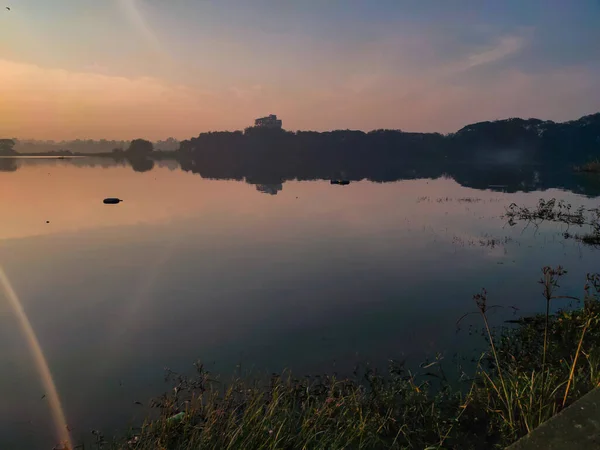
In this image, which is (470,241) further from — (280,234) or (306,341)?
(306,341)

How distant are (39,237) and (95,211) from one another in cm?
1334

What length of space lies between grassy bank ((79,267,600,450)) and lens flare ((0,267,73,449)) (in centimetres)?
109

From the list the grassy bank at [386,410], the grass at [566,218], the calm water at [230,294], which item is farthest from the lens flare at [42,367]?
the grass at [566,218]

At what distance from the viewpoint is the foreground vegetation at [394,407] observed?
20.3 ft

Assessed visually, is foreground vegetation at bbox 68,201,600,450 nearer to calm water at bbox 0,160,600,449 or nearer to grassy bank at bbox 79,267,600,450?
grassy bank at bbox 79,267,600,450

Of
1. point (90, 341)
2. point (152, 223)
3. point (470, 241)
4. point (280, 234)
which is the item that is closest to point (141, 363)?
point (90, 341)

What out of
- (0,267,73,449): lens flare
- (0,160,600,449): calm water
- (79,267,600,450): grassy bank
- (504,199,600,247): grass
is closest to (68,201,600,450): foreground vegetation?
(79,267,600,450): grassy bank

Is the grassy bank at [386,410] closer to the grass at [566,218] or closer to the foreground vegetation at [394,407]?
the foreground vegetation at [394,407]

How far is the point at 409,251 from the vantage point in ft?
80.3

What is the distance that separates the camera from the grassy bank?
243 inches

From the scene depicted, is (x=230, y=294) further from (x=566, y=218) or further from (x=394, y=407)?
(x=566, y=218)

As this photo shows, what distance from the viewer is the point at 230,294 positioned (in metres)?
17.0

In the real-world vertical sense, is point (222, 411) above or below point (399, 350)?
above

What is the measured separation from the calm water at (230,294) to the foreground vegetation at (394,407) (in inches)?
52.2
